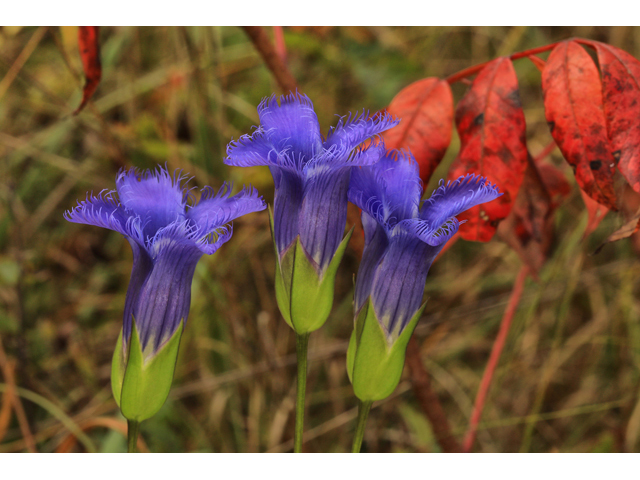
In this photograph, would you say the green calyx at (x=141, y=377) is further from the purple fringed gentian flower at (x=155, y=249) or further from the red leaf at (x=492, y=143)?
the red leaf at (x=492, y=143)

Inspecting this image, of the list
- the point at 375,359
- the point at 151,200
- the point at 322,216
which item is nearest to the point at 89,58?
Result: the point at 151,200

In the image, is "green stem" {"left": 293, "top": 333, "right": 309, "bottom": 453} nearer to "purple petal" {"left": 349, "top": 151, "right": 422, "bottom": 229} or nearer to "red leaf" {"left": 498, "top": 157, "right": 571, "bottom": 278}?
"purple petal" {"left": 349, "top": 151, "right": 422, "bottom": 229}

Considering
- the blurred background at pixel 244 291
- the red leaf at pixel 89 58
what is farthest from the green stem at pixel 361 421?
the blurred background at pixel 244 291

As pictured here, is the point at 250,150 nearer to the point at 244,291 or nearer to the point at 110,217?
the point at 110,217

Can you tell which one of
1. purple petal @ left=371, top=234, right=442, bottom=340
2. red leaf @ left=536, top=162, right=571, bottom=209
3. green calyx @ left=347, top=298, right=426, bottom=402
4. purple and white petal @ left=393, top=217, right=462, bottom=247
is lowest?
green calyx @ left=347, top=298, right=426, bottom=402

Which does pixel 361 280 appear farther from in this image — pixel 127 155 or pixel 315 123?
pixel 127 155

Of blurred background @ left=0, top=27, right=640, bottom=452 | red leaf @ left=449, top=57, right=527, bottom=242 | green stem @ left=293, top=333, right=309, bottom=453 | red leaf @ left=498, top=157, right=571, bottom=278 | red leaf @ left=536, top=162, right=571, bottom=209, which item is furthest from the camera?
blurred background @ left=0, top=27, right=640, bottom=452

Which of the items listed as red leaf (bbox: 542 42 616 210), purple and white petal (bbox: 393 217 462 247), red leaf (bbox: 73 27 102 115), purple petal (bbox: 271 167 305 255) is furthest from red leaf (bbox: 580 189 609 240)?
red leaf (bbox: 73 27 102 115)
